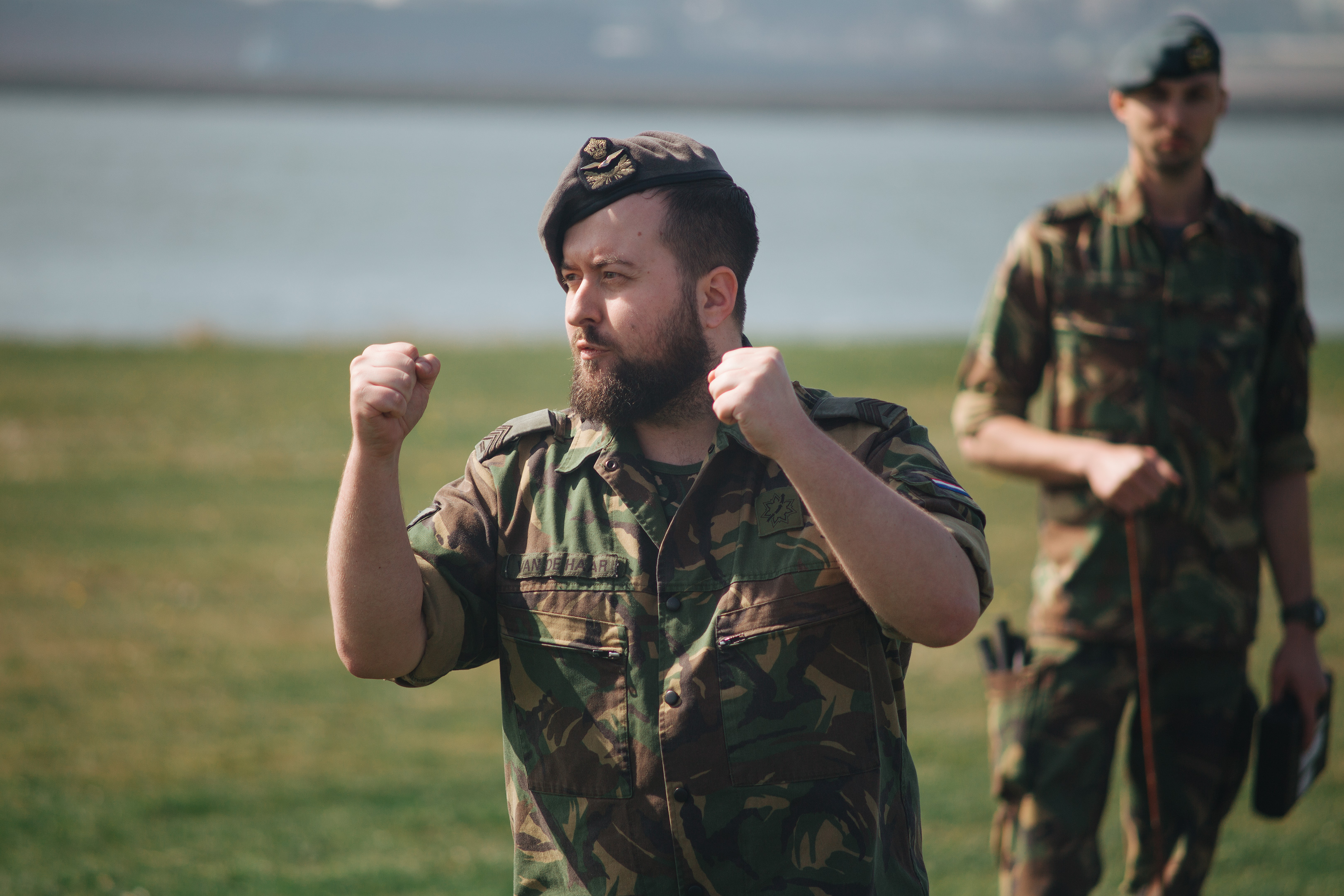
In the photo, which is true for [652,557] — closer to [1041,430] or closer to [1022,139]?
[1041,430]

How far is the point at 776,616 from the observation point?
84.1 inches

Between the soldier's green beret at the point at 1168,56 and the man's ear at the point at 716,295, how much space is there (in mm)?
2164

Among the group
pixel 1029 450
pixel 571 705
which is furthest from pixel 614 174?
pixel 1029 450

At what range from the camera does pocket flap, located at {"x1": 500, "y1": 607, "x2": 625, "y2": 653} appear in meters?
2.18

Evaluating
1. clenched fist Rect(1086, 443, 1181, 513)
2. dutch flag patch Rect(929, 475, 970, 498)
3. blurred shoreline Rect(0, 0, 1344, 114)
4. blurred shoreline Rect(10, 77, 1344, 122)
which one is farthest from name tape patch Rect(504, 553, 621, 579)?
blurred shoreline Rect(10, 77, 1344, 122)

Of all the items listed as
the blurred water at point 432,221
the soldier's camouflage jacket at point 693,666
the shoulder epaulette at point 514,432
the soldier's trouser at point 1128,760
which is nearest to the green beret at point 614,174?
the shoulder epaulette at point 514,432

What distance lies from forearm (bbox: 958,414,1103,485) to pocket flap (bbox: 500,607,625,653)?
2.00 metres

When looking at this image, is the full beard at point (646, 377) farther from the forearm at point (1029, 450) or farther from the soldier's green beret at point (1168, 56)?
the soldier's green beret at point (1168, 56)

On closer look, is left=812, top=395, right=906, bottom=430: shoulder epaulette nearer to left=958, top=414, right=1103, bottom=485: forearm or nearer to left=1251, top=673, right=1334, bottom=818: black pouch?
left=958, top=414, right=1103, bottom=485: forearm

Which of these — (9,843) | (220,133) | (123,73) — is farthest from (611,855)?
(123,73)

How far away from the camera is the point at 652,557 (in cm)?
221

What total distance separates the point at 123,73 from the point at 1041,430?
83.9 m

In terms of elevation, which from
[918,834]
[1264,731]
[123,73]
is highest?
[123,73]

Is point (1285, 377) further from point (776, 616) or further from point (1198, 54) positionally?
point (776, 616)
